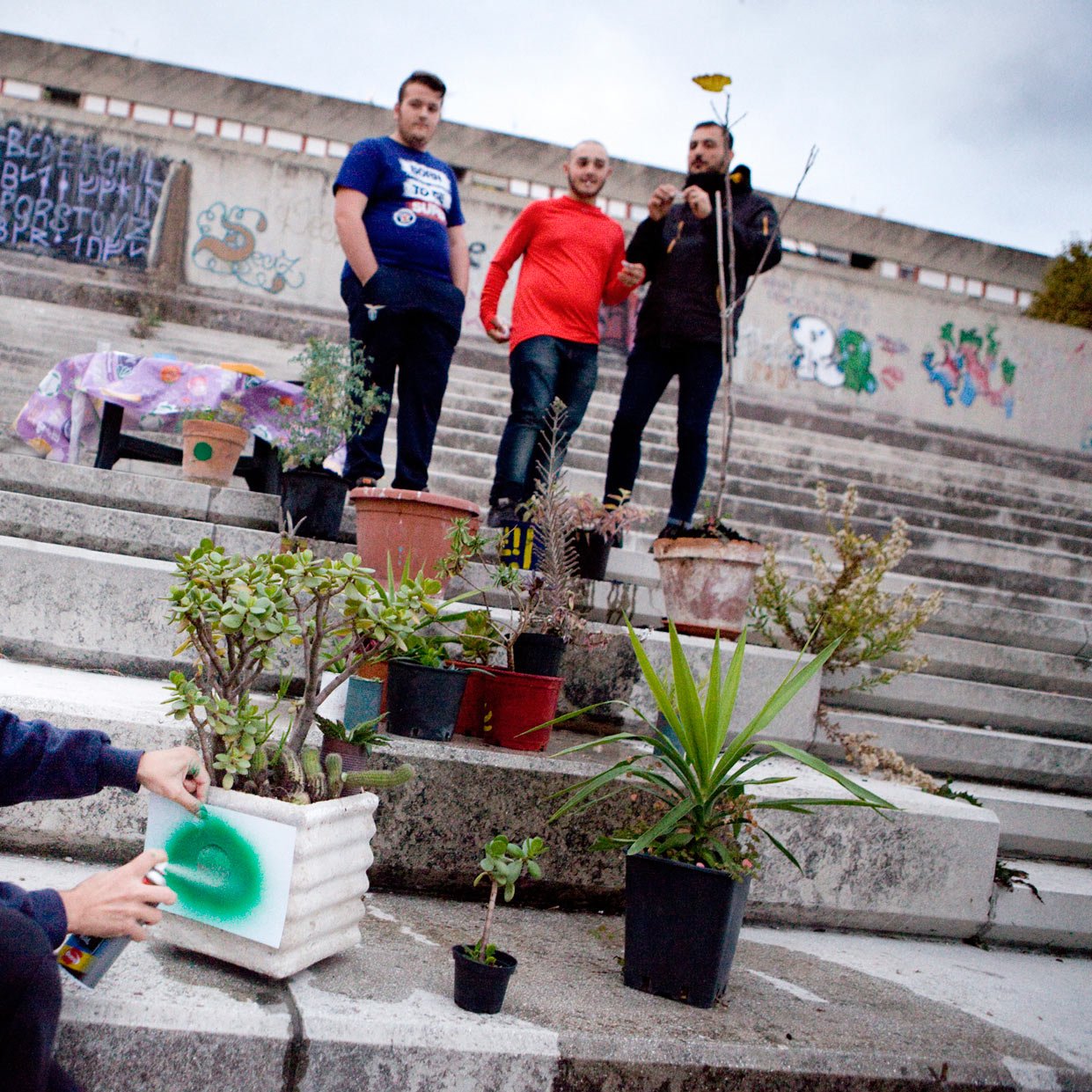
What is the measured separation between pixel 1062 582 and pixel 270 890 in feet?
17.4

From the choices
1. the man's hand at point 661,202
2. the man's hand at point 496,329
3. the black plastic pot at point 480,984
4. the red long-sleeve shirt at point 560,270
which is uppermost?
the man's hand at point 661,202

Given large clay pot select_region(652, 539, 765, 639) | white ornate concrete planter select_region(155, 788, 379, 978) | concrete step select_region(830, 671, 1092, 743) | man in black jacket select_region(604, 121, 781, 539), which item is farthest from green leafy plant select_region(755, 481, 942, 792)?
white ornate concrete planter select_region(155, 788, 379, 978)

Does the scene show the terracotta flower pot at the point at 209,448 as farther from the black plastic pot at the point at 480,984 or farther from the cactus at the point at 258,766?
the black plastic pot at the point at 480,984

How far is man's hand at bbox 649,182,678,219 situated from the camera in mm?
3852

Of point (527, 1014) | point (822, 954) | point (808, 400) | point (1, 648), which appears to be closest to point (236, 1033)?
point (527, 1014)

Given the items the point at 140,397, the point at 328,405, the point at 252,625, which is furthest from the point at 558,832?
the point at 140,397

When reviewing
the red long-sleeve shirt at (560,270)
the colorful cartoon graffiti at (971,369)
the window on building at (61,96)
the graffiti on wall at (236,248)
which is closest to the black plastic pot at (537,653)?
the red long-sleeve shirt at (560,270)

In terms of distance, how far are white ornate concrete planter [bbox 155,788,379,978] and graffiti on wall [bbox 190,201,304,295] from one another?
9127mm

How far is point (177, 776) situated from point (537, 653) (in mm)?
1095

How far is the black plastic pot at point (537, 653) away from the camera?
8.15ft

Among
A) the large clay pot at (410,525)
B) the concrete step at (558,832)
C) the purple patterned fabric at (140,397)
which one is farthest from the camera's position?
the purple patterned fabric at (140,397)

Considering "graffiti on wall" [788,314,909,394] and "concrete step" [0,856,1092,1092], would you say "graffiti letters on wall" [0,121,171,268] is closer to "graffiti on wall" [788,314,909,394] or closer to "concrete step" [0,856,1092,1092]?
"graffiti on wall" [788,314,909,394]

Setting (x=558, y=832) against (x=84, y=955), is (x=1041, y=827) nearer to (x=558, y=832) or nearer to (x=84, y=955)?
(x=558, y=832)

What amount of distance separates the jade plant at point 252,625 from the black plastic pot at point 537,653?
761mm
